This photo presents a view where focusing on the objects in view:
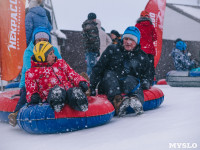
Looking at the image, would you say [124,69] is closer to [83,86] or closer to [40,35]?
[83,86]

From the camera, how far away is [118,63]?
3.31 m

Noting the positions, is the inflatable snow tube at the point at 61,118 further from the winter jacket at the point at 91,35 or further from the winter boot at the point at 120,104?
the winter jacket at the point at 91,35

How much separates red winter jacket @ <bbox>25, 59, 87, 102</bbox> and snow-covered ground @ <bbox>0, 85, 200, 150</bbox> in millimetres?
458

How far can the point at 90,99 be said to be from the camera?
9.21 feet

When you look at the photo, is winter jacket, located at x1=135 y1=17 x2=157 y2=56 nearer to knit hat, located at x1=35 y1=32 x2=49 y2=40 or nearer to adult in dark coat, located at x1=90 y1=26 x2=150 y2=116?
adult in dark coat, located at x1=90 y1=26 x2=150 y2=116

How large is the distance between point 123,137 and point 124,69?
1388 millimetres

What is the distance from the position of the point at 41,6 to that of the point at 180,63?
400cm

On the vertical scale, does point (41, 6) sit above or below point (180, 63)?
above

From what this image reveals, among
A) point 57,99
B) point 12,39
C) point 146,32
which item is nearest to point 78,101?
point 57,99

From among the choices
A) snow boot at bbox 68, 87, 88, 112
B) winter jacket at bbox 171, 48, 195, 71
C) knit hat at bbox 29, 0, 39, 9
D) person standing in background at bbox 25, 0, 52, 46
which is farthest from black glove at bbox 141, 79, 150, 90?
winter jacket at bbox 171, 48, 195, 71

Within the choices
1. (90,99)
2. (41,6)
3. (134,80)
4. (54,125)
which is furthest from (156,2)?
(54,125)

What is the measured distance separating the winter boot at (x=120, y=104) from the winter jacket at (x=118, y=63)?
36cm

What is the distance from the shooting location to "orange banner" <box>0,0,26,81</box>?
5.40 m

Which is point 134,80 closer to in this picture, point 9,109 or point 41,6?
point 9,109
